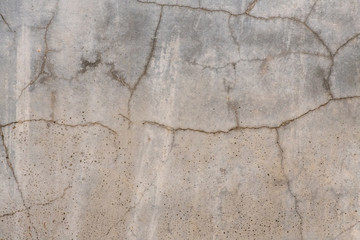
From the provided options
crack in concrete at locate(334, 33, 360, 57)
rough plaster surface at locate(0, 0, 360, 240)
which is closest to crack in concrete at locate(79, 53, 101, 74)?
rough plaster surface at locate(0, 0, 360, 240)

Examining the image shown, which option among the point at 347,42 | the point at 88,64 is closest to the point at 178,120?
the point at 88,64

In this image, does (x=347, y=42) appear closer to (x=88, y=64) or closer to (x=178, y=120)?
(x=178, y=120)

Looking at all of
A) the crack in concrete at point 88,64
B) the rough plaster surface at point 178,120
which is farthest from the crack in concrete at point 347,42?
the crack in concrete at point 88,64

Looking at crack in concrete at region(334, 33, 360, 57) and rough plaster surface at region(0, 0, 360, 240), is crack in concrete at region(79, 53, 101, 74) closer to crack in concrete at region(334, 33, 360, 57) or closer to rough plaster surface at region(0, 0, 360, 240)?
rough plaster surface at region(0, 0, 360, 240)

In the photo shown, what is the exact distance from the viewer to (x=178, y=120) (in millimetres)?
2896

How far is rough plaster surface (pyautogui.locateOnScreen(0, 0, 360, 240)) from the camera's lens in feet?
9.43

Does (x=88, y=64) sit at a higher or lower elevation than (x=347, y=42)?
lower

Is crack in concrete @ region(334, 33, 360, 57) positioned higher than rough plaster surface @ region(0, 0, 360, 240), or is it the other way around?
crack in concrete @ region(334, 33, 360, 57)

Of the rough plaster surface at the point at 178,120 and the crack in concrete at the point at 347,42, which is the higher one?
the crack in concrete at the point at 347,42

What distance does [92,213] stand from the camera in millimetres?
2914

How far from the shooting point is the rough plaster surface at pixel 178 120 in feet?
9.43

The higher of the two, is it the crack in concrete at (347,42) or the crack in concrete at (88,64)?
the crack in concrete at (347,42)

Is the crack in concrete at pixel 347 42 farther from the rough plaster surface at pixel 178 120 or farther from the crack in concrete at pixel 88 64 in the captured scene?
the crack in concrete at pixel 88 64

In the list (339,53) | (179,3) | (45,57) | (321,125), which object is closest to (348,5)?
(339,53)
